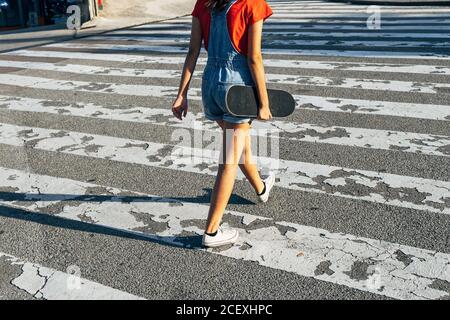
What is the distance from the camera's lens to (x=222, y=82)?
3477mm

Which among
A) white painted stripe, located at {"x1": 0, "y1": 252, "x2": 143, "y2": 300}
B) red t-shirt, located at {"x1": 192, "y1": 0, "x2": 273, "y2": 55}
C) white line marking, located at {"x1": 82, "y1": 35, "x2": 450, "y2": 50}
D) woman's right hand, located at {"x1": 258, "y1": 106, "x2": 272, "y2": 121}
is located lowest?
white painted stripe, located at {"x1": 0, "y1": 252, "x2": 143, "y2": 300}

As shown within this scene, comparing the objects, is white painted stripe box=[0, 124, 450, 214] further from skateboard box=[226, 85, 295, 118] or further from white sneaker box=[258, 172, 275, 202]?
skateboard box=[226, 85, 295, 118]

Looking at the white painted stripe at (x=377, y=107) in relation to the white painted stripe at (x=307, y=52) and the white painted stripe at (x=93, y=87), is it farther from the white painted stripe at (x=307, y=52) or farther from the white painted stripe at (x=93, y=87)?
the white painted stripe at (x=307, y=52)

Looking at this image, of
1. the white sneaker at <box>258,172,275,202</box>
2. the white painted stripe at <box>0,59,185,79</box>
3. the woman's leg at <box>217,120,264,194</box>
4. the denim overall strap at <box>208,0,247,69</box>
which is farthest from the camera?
the white painted stripe at <box>0,59,185,79</box>

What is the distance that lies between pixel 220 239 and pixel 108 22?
1383 centimetres

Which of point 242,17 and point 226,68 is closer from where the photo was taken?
A: point 242,17

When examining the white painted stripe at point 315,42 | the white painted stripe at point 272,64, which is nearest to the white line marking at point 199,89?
the white painted stripe at point 272,64

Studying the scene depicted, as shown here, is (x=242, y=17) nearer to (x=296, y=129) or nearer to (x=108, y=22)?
(x=296, y=129)

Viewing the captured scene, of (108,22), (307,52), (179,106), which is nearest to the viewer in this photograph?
(179,106)

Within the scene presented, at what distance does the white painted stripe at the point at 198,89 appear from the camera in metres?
7.53

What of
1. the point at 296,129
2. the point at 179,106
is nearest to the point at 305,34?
the point at 296,129

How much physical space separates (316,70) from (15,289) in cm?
655

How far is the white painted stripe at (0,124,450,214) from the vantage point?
440 centimetres

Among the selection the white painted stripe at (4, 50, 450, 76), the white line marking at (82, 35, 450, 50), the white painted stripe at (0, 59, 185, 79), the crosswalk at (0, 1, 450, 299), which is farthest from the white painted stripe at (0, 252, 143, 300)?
the white line marking at (82, 35, 450, 50)
